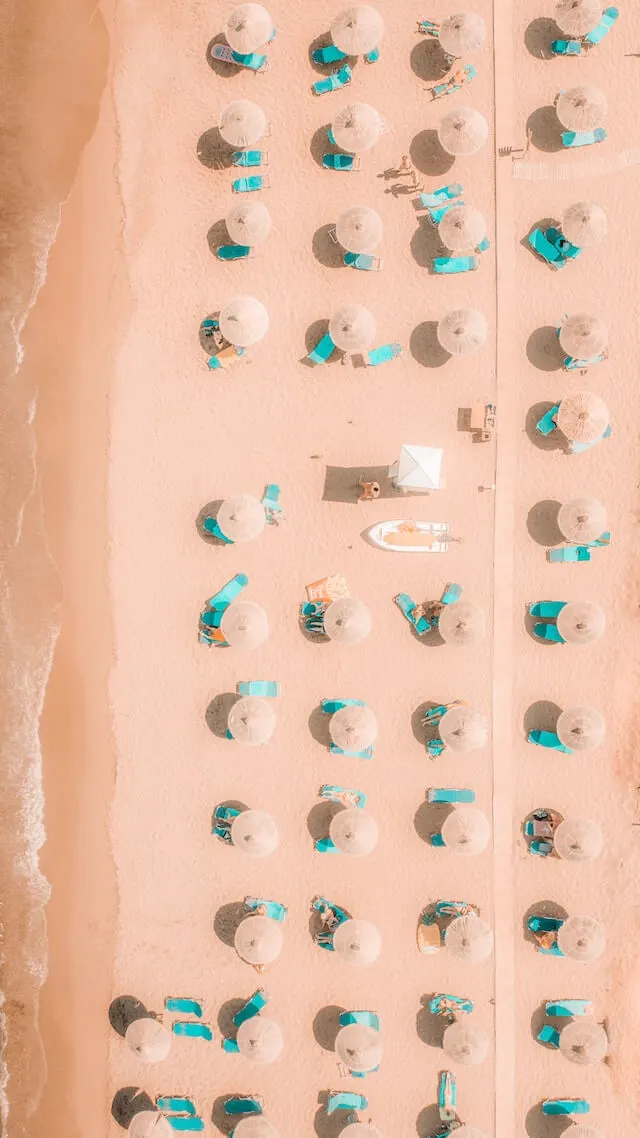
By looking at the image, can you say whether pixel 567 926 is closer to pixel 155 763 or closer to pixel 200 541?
pixel 155 763

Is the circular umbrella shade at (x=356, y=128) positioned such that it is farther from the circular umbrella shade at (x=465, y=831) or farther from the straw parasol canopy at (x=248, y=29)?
the circular umbrella shade at (x=465, y=831)

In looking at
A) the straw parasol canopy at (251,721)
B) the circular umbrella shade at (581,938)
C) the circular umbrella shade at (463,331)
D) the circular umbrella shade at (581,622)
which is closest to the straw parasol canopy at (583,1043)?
the circular umbrella shade at (581,938)

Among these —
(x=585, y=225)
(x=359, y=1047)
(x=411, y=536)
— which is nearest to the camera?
(x=359, y=1047)

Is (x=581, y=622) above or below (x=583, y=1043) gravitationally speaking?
above

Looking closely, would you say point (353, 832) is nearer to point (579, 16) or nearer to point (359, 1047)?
point (359, 1047)

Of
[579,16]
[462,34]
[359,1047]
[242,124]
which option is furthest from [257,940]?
[579,16]

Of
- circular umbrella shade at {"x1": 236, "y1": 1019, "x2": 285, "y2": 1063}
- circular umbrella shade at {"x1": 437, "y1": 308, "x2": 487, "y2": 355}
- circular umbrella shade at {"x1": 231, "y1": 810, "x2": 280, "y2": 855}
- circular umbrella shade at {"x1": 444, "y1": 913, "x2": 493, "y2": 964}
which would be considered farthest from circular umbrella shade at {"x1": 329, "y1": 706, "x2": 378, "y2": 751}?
circular umbrella shade at {"x1": 437, "y1": 308, "x2": 487, "y2": 355}

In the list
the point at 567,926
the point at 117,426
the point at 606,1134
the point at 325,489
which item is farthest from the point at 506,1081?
the point at 117,426
